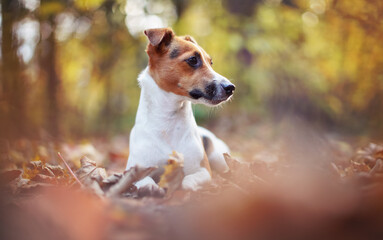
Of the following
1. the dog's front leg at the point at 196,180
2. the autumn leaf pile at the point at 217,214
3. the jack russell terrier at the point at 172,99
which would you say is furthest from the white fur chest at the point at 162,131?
the autumn leaf pile at the point at 217,214

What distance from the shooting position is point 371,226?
4.82 ft

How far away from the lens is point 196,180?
2762mm

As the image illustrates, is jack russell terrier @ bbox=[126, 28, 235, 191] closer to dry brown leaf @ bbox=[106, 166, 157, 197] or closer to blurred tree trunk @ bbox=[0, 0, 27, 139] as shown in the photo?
dry brown leaf @ bbox=[106, 166, 157, 197]

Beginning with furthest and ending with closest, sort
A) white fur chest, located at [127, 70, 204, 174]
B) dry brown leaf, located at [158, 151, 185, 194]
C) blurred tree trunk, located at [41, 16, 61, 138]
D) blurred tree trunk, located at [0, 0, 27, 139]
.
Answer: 1. blurred tree trunk, located at [41, 16, 61, 138]
2. blurred tree trunk, located at [0, 0, 27, 139]
3. white fur chest, located at [127, 70, 204, 174]
4. dry brown leaf, located at [158, 151, 185, 194]

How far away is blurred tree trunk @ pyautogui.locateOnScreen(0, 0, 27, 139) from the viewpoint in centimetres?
502

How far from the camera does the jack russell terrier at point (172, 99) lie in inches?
125

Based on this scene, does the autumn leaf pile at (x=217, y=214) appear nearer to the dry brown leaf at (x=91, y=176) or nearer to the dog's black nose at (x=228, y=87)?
the dry brown leaf at (x=91, y=176)

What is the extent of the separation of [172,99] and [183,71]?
0.31 metres

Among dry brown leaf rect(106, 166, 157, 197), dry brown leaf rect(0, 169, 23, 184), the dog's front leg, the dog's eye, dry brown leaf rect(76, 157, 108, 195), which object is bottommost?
dry brown leaf rect(0, 169, 23, 184)

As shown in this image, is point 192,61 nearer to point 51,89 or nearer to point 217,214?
point 217,214

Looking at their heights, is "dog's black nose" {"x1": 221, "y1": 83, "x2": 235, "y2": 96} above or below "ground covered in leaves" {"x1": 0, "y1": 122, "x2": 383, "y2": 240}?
above

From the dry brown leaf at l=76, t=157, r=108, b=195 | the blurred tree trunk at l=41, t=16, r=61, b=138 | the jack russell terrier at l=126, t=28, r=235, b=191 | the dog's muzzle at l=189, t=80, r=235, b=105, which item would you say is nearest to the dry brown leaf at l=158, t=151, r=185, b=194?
the dry brown leaf at l=76, t=157, r=108, b=195

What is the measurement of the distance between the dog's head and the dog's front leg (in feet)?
2.27

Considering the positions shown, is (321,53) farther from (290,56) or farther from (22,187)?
(22,187)
